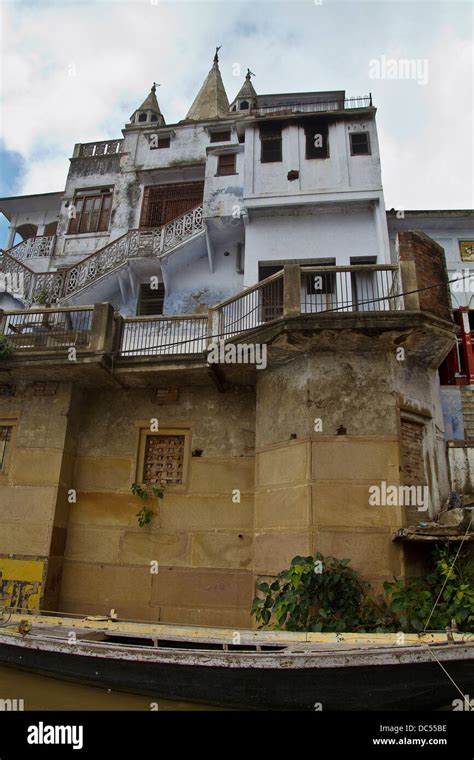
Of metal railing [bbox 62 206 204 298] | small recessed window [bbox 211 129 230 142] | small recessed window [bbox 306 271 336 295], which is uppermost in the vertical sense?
small recessed window [bbox 211 129 230 142]

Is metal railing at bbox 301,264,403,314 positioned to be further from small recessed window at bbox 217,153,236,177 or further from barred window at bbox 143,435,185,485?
small recessed window at bbox 217,153,236,177

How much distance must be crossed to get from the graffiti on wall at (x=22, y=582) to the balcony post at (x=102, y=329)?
4.17 meters

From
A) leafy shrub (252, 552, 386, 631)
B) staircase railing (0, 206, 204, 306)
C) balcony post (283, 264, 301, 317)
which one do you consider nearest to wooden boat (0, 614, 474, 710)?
leafy shrub (252, 552, 386, 631)

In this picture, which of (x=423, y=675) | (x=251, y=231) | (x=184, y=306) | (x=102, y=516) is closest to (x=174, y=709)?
(x=423, y=675)

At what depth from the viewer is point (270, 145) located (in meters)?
14.8

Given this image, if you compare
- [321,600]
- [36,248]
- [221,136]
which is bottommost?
[321,600]

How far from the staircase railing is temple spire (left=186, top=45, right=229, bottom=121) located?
314 inches

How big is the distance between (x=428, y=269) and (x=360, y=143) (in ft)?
22.9

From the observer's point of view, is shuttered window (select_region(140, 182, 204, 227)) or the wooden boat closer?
the wooden boat

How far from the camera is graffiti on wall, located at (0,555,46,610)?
31.9ft

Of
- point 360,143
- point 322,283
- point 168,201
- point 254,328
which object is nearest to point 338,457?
point 254,328

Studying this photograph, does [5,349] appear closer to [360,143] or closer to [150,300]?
[150,300]

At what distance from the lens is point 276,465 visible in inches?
363

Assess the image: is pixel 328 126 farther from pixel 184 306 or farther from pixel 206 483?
pixel 206 483
